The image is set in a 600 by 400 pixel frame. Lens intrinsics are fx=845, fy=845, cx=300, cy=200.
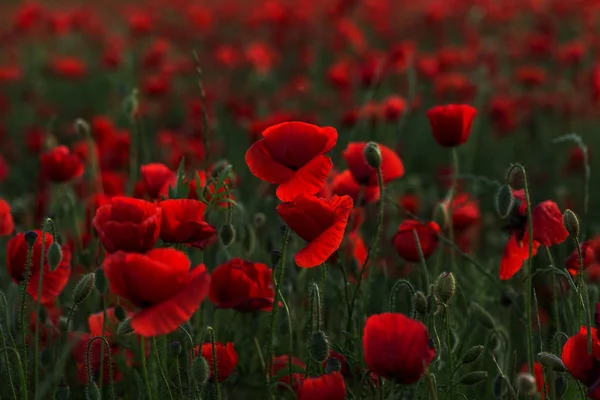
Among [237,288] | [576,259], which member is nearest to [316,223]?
[237,288]

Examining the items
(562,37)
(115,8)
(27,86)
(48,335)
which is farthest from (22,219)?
(115,8)

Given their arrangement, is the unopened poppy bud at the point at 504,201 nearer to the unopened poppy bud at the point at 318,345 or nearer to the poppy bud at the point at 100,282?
the unopened poppy bud at the point at 318,345

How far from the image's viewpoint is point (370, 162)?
1.74m

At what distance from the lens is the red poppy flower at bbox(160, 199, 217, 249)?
1.52 metres

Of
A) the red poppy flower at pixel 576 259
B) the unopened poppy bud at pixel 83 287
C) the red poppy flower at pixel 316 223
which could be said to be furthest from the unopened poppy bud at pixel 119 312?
the red poppy flower at pixel 576 259

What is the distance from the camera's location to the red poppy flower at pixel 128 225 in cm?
138

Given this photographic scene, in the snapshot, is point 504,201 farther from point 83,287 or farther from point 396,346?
point 83,287

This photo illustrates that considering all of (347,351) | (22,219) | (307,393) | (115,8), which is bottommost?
(115,8)

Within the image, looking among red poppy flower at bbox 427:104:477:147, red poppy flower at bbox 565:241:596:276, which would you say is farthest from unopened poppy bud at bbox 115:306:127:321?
red poppy flower at bbox 565:241:596:276

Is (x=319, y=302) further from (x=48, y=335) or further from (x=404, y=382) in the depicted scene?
(x=48, y=335)

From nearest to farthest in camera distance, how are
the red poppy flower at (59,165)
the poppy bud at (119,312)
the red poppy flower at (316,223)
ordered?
the red poppy flower at (316,223), the poppy bud at (119,312), the red poppy flower at (59,165)

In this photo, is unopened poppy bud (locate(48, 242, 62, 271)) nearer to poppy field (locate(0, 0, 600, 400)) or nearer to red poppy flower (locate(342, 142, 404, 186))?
poppy field (locate(0, 0, 600, 400))

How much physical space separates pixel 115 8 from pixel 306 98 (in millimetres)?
5152

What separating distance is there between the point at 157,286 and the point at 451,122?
1.01 metres
